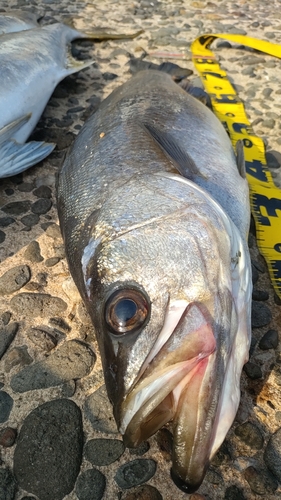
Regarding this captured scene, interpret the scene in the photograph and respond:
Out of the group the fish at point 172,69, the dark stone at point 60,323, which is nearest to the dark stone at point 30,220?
the dark stone at point 60,323


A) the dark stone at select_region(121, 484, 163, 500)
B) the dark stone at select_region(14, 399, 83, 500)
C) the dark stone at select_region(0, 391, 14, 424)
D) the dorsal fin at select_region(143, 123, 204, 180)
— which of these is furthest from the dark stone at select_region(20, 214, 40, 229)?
the dark stone at select_region(121, 484, 163, 500)

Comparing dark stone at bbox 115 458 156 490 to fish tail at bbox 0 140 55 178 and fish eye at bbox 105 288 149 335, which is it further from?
fish tail at bbox 0 140 55 178

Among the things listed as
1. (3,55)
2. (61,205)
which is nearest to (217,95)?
(3,55)

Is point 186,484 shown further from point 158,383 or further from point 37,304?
point 37,304

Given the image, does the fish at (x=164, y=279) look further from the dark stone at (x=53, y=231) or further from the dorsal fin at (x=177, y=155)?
the dark stone at (x=53, y=231)

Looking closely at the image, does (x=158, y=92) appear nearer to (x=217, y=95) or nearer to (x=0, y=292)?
(x=217, y=95)
